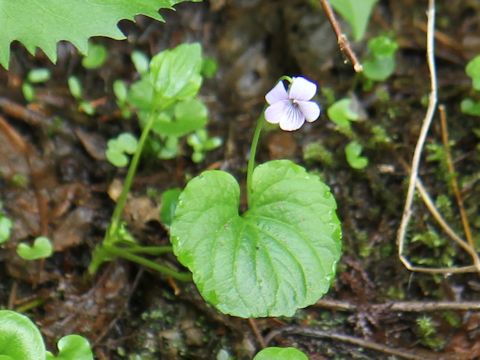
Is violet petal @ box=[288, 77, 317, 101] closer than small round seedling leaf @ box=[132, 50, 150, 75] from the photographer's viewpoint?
Yes

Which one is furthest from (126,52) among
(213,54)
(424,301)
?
(424,301)

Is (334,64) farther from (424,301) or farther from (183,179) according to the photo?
(424,301)

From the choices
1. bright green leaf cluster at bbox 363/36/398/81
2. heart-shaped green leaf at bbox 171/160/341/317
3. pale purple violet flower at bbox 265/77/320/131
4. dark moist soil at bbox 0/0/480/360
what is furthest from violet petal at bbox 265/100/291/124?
bright green leaf cluster at bbox 363/36/398/81

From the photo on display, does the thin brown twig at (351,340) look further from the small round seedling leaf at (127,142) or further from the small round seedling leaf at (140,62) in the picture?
the small round seedling leaf at (140,62)

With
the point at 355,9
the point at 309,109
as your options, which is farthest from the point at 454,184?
the point at 309,109

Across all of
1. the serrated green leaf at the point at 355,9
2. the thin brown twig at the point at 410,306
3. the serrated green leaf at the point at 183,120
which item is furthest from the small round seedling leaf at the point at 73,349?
the serrated green leaf at the point at 355,9

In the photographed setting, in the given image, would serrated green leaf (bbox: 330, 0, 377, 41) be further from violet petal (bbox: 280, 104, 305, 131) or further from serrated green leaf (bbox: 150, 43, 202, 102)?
violet petal (bbox: 280, 104, 305, 131)
